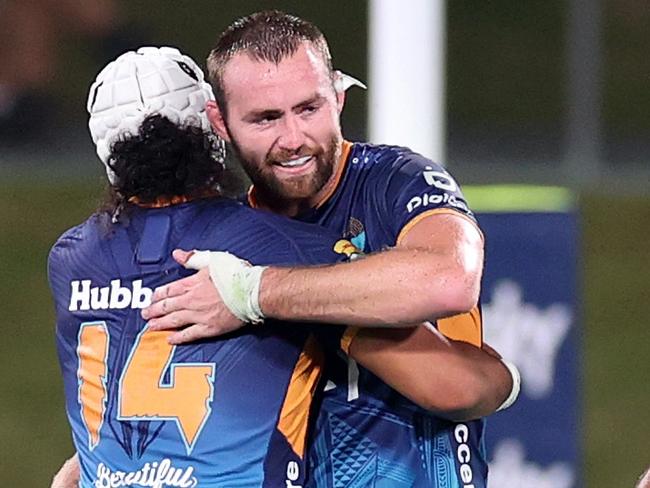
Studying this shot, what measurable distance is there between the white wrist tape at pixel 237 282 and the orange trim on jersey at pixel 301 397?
5.3 inches

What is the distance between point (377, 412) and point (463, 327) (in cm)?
25

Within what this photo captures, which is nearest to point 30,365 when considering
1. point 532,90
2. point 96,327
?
point 532,90

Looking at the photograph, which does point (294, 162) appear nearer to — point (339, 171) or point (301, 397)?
point (339, 171)

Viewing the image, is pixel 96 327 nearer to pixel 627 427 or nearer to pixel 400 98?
pixel 400 98

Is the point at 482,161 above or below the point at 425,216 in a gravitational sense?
below

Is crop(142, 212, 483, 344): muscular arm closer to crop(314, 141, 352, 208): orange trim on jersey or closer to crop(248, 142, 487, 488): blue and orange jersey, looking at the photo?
crop(248, 142, 487, 488): blue and orange jersey

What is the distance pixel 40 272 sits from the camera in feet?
37.9

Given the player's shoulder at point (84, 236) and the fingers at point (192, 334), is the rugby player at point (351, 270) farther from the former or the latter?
the player's shoulder at point (84, 236)

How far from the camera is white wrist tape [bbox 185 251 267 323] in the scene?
368cm

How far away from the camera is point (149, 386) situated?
3750mm

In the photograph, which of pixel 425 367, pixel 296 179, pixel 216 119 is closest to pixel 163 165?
pixel 216 119

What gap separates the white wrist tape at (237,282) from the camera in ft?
12.1

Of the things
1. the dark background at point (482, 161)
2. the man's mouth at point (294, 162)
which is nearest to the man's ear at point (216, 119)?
the man's mouth at point (294, 162)

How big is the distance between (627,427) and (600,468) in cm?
67
